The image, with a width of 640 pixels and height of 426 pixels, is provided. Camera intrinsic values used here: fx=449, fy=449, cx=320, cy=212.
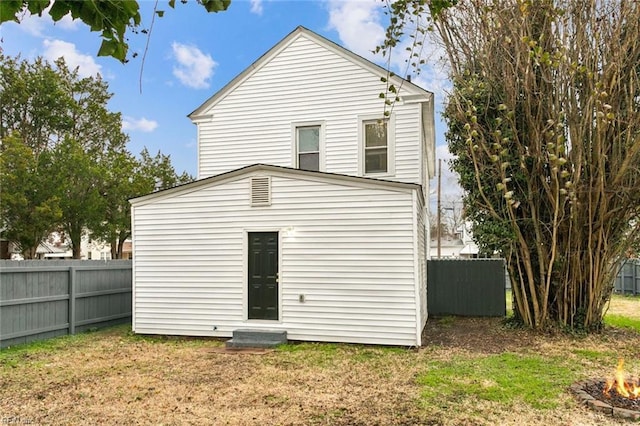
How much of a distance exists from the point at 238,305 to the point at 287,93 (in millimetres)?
5201

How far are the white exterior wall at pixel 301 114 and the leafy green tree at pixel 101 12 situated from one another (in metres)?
7.88

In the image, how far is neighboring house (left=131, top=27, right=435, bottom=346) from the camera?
25.8 ft

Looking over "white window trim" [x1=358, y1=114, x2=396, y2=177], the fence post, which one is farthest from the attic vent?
the fence post

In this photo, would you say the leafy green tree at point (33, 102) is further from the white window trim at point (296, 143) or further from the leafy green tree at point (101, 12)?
the leafy green tree at point (101, 12)

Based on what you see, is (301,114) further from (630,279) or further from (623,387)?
(630,279)

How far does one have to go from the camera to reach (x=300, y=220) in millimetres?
8352

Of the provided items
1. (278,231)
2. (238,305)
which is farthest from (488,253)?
(238,305)

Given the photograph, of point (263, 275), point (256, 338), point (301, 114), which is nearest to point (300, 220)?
point (263, 275)

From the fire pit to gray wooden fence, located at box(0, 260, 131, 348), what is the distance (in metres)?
8.78

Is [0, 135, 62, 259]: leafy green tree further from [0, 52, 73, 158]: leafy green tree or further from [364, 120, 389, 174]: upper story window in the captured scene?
[364, 120, 389, 174]: upper story window

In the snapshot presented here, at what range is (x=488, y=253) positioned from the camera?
998 cm

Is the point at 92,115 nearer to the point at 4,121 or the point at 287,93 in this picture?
the point at 4,121

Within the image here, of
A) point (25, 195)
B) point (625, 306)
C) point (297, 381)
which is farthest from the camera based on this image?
point (25, 195)

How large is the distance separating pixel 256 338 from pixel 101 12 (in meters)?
6.69
